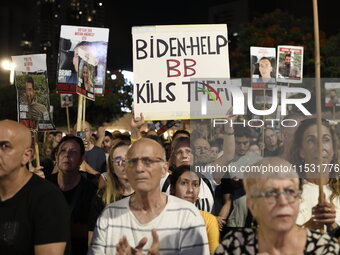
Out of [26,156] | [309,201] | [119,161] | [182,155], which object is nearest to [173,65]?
[182,155]

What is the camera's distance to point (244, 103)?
441 centimetres

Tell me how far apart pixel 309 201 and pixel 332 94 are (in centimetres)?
118

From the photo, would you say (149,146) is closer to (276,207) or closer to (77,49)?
(276,207)

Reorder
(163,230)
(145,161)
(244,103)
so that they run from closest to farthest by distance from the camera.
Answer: (163,230) < (145,161) < (244,103)

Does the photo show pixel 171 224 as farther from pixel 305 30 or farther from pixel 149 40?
pixel 305 30

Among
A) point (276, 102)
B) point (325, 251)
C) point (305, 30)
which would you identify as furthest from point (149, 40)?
point (305, 30)

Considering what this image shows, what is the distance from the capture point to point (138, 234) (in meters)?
3.13

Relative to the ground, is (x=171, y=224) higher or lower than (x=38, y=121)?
Result: lower

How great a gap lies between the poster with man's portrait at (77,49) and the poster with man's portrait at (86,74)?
63 millimetres

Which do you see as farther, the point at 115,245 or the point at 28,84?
the point at 28,84

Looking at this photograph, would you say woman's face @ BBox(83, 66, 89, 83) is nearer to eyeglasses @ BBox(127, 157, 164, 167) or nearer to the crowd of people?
the crowd of people

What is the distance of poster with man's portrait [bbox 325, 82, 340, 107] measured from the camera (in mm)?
4471

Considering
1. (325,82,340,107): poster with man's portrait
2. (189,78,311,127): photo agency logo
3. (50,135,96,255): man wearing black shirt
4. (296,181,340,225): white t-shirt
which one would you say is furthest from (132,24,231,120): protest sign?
(296,181,340,225): white t-shirt

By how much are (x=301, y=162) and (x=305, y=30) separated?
99.8 ft
